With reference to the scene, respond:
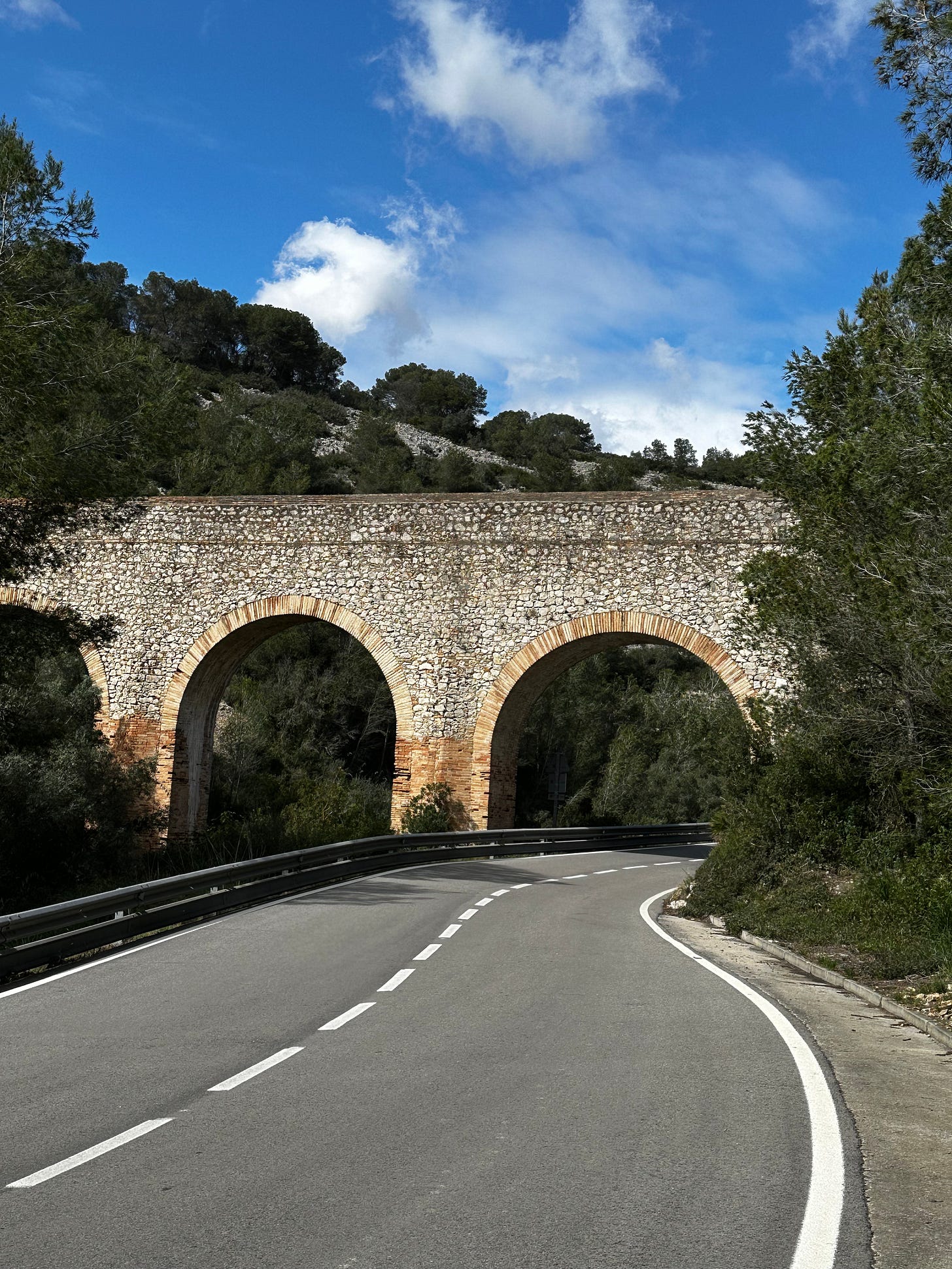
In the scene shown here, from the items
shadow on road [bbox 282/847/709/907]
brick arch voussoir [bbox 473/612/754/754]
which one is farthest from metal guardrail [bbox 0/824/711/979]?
brick arch voussoir [bbox 473/612/754/754]

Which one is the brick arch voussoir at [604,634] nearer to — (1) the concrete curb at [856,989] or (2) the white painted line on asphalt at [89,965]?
(1) the concrete curb at [856,989]

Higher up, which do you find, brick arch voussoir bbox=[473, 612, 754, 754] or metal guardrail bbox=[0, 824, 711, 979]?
brick arch voussoir bbox=[473, 612, 754, 754]

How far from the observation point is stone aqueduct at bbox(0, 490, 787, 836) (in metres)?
21.8

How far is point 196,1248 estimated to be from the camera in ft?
11.7

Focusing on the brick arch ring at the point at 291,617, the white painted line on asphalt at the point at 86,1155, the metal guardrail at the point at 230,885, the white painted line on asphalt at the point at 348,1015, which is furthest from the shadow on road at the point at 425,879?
the white painted line on asphalt at the point at 86,1155

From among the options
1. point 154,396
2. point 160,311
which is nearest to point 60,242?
point 154,396

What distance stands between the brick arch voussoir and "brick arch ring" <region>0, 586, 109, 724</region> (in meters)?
8.03

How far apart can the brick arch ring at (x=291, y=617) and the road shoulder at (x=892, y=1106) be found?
43.8 feet

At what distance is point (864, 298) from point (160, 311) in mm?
74723

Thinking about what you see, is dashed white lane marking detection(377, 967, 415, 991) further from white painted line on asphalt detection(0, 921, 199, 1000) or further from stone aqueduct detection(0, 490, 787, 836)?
stone aqueduct detection(0, 490, 787, 836)

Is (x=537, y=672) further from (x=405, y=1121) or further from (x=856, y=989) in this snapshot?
(x=405, y=1121)

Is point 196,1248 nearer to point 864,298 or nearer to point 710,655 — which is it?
point 864,298

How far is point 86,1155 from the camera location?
14.7 ft

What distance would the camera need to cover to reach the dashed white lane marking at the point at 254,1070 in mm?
5551
